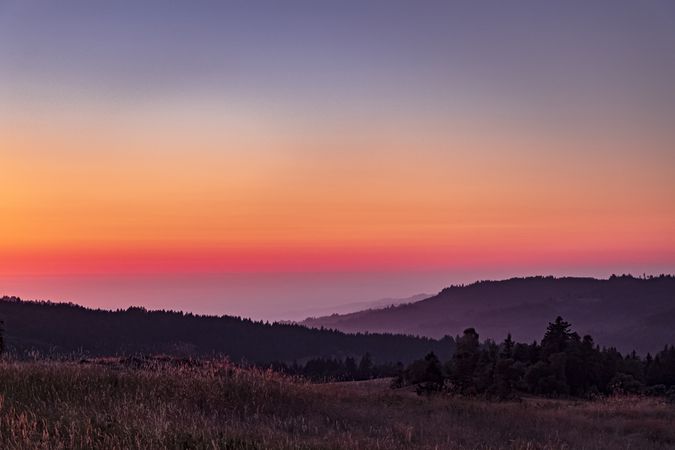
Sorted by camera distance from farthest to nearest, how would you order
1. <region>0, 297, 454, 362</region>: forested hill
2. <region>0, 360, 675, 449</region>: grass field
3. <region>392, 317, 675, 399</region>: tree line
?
<region>0, 297, 454, 362</region>: forested hill → <region>392, 317, 675, 399</region>: tree line → <region>0, 360, 675, 449</region>: grass field

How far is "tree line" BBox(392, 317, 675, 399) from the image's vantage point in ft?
89.6

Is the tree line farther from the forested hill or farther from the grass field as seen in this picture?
the forested hill

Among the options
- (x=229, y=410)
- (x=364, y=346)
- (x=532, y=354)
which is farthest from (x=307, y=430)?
(x=364, y=346)

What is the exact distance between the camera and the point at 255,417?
47.1 feet

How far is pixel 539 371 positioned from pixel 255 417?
20.3m

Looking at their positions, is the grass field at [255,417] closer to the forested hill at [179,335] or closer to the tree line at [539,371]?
the tree line at [539,371]

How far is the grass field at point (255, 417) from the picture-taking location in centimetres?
1012

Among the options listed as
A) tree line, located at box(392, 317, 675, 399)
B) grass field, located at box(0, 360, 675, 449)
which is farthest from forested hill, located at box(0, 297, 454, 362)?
grass field, located at box(0, 360, 675, 449)

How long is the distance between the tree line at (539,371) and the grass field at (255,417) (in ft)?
15.8

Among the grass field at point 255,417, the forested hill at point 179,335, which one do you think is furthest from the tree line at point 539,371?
the forested hill at point 179,335

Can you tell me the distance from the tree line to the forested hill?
86060mm

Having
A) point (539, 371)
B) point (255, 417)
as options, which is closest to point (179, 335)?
point (539, 371)

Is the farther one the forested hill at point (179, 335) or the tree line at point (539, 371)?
the forested hill at point (179, 335)

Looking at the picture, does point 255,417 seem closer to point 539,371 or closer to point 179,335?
point 539,371
